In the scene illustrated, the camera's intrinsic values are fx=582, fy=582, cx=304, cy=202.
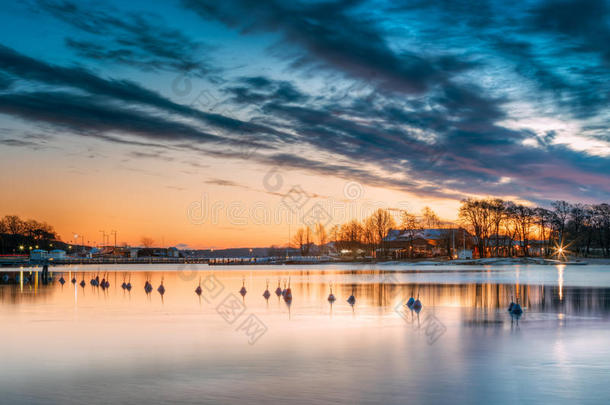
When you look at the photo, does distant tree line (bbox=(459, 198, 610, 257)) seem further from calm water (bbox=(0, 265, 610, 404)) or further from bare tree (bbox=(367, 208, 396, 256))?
calm water (bbox=(0, 265, 610, 404))

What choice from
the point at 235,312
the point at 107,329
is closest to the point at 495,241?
the point at 235,312

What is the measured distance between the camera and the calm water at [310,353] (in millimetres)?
18391

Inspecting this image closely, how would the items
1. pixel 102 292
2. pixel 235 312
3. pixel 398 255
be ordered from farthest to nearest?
pixel 398 255 → pixel 102 292 → pixel 235 312

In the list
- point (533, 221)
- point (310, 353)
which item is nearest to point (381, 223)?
point (533, 221)

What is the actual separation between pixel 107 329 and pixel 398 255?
166544mm

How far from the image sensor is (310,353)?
85.5ft

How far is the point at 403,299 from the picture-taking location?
53750 millimetres

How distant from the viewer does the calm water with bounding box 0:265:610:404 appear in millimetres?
18391

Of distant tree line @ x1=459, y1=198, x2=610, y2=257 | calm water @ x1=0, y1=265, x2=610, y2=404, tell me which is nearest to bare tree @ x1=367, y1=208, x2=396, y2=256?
distant tree line @ x1=459, y1=198, x2=610, y2=257

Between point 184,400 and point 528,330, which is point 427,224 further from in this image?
point 184,400

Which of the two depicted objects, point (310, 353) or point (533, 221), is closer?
point (310, 353)

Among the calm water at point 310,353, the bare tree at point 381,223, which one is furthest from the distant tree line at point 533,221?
the calm water at point 310,353

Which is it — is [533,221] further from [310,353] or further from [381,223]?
[310,353]

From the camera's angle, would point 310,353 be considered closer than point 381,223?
Yes
